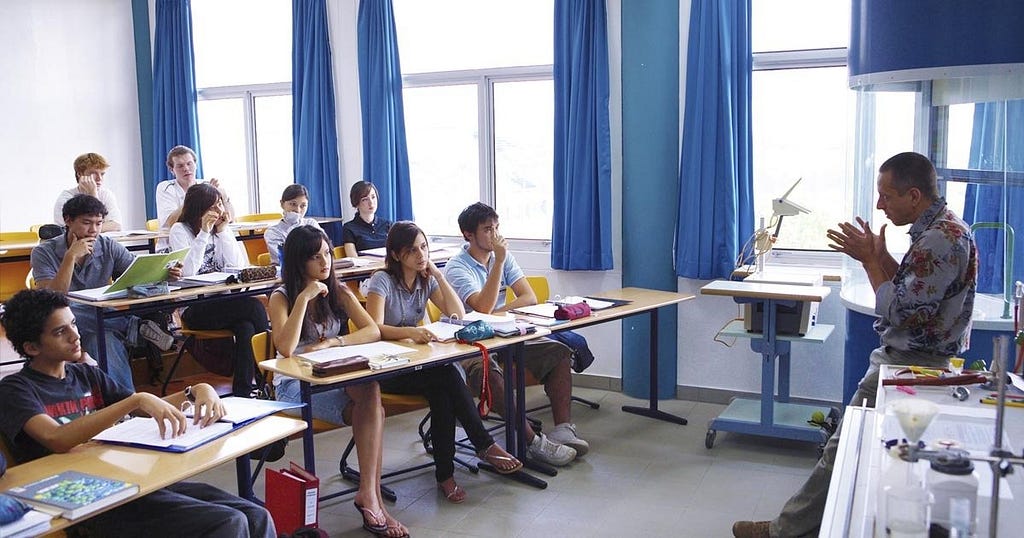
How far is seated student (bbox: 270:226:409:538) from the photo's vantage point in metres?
3.38

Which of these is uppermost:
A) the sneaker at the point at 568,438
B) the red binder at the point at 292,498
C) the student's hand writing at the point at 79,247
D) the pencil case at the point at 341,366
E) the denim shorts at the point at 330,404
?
the student's hand writing at the point at 79,247

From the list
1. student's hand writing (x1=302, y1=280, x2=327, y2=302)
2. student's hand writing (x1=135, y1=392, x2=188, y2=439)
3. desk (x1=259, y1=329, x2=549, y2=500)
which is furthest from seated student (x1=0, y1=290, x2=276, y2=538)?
student's hand writing (x1=302, y1=280, x2=327, y2=302)

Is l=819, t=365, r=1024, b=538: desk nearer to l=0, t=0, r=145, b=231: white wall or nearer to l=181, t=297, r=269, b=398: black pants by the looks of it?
l=181, t=297, r=269, b=398: black pants

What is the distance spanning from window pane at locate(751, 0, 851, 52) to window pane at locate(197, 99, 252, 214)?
4.23 m

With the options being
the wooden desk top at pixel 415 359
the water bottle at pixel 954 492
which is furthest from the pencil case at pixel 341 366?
the water bottle at pixel 954 492

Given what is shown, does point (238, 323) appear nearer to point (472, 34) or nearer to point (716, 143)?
point (472, 34)

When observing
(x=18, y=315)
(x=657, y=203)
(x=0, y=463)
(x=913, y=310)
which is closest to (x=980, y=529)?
(x=913, y=310)

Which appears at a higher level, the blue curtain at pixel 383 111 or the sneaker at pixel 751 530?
the blue curtain at pixel 383 111

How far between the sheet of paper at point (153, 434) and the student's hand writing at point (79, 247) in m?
2.20

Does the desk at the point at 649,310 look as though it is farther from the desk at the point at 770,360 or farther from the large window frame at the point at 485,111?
the large window frame at the point at 485,111

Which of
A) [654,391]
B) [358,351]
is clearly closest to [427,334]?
[358,351]

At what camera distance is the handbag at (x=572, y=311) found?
411 cm

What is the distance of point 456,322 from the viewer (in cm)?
393

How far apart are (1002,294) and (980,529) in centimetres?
242
